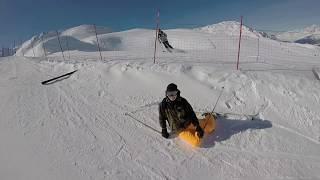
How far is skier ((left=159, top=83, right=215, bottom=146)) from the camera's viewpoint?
617cm

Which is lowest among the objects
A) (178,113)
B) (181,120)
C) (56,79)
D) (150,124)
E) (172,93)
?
(150,124)

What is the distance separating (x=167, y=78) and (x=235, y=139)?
3.32m

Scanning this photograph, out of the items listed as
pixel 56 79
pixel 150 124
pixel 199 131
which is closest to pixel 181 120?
pixel 199 131

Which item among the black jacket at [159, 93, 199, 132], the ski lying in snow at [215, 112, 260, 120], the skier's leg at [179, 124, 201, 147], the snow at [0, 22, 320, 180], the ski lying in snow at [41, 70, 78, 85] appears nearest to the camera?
the snow at [0, 22, 320, 180]

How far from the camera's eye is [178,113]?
640 cm

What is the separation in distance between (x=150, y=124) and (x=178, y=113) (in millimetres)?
988

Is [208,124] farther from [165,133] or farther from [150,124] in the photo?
[150,124]

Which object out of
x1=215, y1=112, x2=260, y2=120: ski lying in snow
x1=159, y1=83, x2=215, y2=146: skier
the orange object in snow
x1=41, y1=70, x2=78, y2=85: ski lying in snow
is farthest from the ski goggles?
x1=41, y1=70, x2=78, y2=85: ski lying in snow

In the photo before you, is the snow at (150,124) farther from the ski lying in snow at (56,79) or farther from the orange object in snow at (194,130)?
the ski lying in snow at (56,79)

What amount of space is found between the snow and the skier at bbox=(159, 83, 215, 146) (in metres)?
0.19

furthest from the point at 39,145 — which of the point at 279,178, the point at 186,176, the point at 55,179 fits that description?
the point at 279,178

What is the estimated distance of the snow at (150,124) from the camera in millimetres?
5543

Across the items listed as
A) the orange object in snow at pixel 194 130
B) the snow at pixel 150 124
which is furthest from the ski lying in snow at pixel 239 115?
the orange object in snow at pixel 194 130

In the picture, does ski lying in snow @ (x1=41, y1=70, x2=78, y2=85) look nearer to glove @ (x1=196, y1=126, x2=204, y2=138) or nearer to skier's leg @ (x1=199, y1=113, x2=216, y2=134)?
skier's leg @ (x1=199, y1=113, x2=216, y2=134)
